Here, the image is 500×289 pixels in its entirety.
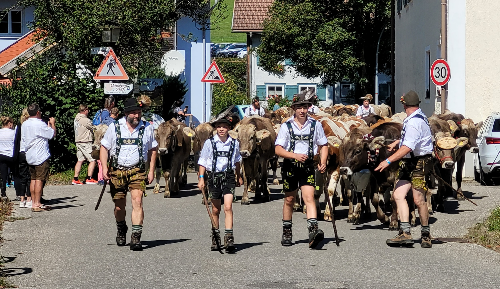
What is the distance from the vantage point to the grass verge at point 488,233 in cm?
1300

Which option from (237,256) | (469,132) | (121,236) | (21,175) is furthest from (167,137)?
(237,256)

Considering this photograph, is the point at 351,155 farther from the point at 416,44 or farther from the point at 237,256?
the point at 416,44

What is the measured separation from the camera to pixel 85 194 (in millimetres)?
20625

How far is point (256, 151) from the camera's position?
62.7 feet

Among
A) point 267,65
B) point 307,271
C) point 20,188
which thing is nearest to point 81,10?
point 20,188

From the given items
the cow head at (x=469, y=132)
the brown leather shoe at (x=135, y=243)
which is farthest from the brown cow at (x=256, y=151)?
the brown leather shoe at (x=135, y=243)

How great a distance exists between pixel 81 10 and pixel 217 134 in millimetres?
14230

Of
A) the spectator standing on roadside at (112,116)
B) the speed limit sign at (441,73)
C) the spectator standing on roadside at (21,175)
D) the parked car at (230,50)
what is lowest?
the spectator standing on roadside at (21,175)

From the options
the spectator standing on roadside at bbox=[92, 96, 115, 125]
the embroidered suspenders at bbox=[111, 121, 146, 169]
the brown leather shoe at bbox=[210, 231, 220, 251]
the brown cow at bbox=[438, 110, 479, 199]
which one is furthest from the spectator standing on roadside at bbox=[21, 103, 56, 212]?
the brown cow at bbox=[438, 110, 479, 199]

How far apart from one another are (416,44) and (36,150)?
19.9 metres

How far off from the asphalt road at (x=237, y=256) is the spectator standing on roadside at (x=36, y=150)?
473 mm

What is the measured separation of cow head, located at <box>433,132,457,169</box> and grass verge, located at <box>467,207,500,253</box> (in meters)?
1.32

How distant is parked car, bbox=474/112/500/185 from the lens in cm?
2225

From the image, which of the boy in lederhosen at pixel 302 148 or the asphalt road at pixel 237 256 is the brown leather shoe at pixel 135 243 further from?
the boy in lederhosen at pixel 302 148
